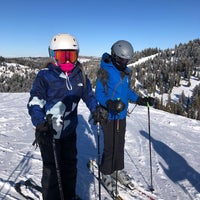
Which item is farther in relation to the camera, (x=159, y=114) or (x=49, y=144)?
(x=159, y=114)

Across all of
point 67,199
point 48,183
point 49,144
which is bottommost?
point 67,199

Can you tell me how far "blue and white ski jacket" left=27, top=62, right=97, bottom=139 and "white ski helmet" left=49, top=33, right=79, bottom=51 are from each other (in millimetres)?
240

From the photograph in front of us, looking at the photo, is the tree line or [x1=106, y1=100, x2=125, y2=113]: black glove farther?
the tree line

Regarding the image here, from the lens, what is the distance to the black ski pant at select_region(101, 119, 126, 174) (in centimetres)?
487

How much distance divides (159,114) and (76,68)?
472 inches

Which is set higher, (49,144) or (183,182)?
(49,144)

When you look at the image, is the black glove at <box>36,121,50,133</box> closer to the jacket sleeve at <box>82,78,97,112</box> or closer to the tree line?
the jacket sleeve at <box>82,78,97,112</box>

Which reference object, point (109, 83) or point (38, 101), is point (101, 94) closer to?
point (109, 83)

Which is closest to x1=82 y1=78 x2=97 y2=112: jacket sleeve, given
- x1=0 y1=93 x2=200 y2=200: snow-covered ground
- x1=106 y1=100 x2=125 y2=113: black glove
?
x1=106 y1=100 x2=125 y2=113: black glove

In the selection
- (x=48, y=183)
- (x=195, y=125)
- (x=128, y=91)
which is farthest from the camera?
(x=195, y=125)

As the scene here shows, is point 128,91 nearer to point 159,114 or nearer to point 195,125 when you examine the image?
Result: point 195,125

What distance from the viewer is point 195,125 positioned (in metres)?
12.7

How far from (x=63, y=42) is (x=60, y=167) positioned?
5.55 ft

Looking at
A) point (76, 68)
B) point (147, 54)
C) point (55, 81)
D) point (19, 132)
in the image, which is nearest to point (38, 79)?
point (55, 81)
